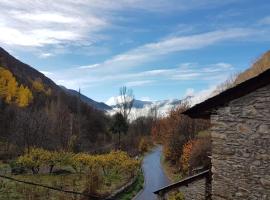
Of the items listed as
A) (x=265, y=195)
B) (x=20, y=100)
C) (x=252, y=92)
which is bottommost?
(x=265, y=195)

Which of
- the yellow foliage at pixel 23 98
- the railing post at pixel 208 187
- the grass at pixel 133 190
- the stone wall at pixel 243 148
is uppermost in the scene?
the yellow foliage at pixel 23 98

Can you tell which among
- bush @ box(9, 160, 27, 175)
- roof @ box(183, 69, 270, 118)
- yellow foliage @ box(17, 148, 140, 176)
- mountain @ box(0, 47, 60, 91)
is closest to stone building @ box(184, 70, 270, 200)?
roof @ box(183, 69, 270, 118)

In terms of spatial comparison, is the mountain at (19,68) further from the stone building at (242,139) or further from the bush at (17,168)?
the stone building at (242,139)

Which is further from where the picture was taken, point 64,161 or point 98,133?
point 98,133

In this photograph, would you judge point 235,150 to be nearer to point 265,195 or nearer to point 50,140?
point 265,195

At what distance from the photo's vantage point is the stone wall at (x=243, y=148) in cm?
792

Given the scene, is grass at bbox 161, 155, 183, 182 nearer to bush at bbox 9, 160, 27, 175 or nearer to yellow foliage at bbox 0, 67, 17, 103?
bush at bbox 9, 160, 27, 175

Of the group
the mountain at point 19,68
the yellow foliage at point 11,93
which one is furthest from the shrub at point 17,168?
the mountain at point 19,68

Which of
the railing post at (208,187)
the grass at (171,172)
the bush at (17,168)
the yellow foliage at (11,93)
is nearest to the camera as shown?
the railing post at (208,187)

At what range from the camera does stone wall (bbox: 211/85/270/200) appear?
7922 mm

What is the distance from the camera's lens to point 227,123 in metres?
8.59

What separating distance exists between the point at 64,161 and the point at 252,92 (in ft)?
98.1

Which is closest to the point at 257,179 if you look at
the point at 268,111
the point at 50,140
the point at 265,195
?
the point at 265,195

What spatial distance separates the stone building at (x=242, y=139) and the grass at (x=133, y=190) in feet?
61.5
